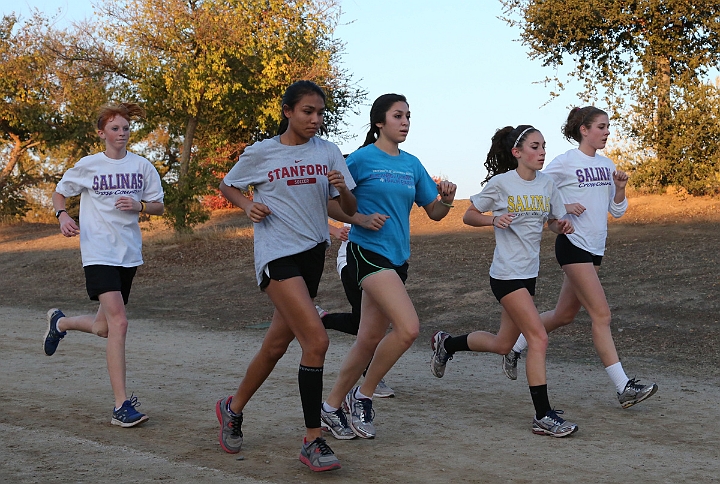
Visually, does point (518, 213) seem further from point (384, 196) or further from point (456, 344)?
point (456, 344)

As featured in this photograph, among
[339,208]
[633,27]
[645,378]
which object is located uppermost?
[633,27]

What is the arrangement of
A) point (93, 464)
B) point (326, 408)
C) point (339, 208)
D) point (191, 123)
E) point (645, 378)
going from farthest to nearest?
point (191, 123) → point (645, 378) → point (326, 408) → point (339, 208) → point (93, 464)

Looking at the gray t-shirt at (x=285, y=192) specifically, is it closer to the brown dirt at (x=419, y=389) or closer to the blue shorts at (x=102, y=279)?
the brown dirt at (x=419, y=389)

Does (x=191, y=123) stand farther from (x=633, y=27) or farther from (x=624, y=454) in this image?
(x=624, y=454)

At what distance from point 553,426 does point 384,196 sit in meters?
1.77

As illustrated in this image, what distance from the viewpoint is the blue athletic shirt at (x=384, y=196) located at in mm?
5809

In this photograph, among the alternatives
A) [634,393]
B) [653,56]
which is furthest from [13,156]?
[634,393]

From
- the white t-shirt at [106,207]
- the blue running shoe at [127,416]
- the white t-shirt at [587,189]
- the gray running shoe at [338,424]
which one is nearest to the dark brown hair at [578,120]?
the white t-shirt at [587,189]

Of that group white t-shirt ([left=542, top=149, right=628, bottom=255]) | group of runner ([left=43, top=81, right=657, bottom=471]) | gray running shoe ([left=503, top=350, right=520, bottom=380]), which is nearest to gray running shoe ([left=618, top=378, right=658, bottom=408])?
group of runner ([left=43, top=81, right=657, bottom=471])

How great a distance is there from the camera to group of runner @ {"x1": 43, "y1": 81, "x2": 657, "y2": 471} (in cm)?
528

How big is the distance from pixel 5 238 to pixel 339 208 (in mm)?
27769

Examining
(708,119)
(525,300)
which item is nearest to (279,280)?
(525,300)

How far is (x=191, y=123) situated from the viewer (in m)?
24.1

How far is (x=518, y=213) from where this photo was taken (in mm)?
6410
